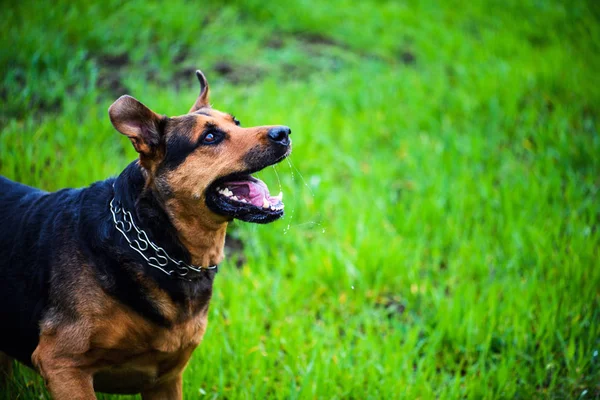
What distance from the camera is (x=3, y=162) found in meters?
4.87

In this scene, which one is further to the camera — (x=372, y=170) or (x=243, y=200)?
(x=372, y=170)

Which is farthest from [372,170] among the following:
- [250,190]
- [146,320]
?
[146,320]

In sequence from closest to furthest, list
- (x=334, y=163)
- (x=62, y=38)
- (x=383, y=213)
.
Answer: (x=383, y=213), (x=334, y=163), (x=62, y=38)

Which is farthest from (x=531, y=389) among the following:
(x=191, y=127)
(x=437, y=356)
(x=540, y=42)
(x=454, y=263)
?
(x=540, y=42)

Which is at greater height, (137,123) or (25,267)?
(137,123)

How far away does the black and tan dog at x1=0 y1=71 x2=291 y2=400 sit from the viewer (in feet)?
9.19

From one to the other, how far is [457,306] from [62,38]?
5449 mm

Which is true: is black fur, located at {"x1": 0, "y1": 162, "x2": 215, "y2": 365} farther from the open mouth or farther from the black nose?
the black nose

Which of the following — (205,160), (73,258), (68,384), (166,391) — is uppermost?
(205,160)

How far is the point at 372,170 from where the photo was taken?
6.20 metres

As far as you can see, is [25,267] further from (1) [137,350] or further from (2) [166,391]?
(2) [166,391]

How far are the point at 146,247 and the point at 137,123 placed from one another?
2.17 ft

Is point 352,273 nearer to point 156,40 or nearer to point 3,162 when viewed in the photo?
point 3,162

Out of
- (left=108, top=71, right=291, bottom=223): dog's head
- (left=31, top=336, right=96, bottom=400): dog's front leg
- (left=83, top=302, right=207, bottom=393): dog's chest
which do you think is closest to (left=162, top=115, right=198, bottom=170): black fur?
(left=108, top=71, right=291, bottom=223): dog's head
